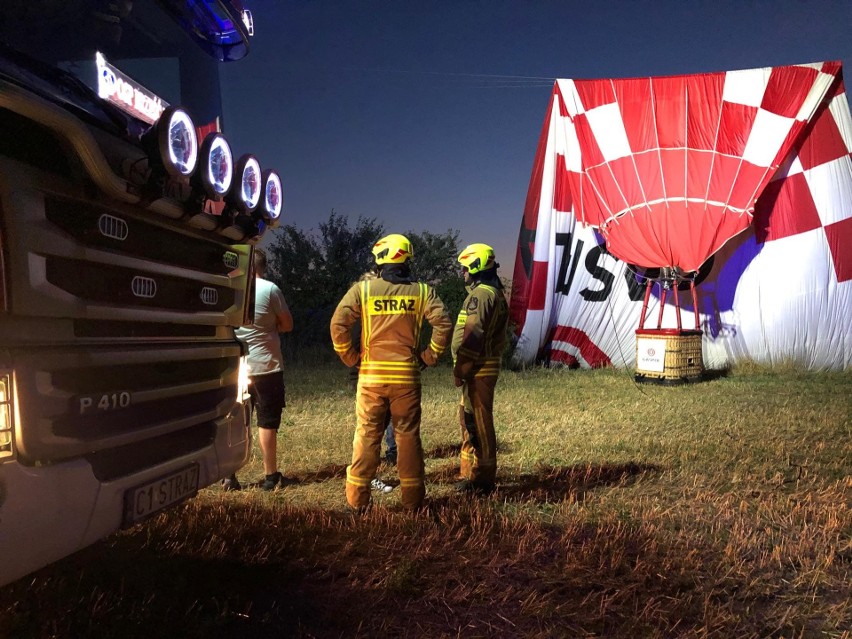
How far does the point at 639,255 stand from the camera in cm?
1190

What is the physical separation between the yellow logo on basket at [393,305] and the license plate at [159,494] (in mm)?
1685

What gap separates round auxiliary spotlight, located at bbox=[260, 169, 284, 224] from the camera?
130 inches

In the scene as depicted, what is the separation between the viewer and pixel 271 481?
495 centimetres

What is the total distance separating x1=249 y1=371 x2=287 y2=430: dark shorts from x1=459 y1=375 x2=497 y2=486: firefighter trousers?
140cm

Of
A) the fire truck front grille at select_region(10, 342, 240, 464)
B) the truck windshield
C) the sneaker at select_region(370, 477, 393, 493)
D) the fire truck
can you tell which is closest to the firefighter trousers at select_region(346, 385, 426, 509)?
the sneaker at select_region(370, 477, 393, 493)

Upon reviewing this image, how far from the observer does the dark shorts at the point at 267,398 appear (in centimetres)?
480

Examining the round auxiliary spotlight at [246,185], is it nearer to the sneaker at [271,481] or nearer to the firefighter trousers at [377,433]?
A: the firefighter trousers at [377,433]

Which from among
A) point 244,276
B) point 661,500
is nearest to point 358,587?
point 244,276

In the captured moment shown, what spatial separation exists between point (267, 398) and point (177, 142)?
2604mm

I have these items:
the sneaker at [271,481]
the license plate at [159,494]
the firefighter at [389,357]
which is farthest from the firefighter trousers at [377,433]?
the license plate at [159,494]

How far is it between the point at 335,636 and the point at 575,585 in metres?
1.21

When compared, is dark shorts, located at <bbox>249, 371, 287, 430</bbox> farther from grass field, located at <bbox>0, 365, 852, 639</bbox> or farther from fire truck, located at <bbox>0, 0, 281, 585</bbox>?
fire truck, located at <bbox>0, 0, 281, 585</bbox>

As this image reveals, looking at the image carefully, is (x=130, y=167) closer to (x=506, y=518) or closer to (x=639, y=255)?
(x=506, y=518)

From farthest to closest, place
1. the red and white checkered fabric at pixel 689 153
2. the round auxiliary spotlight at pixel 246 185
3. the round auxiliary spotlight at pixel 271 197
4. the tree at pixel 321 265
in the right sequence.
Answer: the tree at pixel 321 265 < the red and white checkered fabric at pixel 689 153 < the round auxiliary spotlight at pixel 271 197 < the round auxiliary spotlight at pixel 246 185
